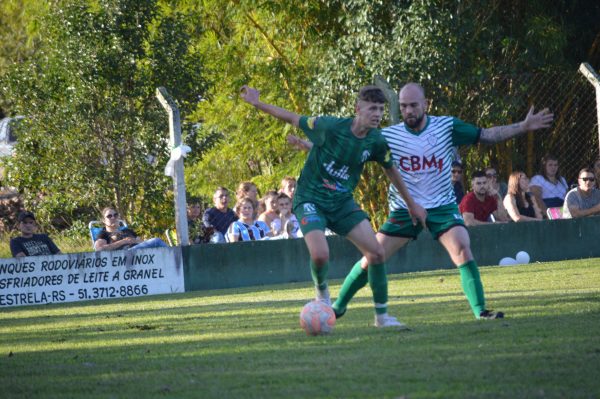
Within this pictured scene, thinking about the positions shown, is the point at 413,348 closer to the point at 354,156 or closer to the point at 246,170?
the point at 354,156

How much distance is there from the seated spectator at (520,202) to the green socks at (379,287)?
8.53 m

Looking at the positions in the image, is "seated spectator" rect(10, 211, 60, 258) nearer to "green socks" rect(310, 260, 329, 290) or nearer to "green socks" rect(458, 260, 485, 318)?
"green socks" rect(310, 260, 329, 290)

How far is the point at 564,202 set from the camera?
17.4 meters

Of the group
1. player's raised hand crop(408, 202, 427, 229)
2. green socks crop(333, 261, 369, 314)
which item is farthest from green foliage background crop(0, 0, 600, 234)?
player's raised hand crop(408, 202, 427, 229)

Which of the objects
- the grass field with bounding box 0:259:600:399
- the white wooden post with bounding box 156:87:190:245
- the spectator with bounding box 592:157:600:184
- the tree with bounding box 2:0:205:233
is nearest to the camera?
the grass field with bounding box 0:259:600:399

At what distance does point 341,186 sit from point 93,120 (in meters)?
10.3

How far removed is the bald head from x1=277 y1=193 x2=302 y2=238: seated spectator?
7.51 metres

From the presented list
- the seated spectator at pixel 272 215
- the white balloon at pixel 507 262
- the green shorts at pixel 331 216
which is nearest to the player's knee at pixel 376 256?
the green shorts at pixel 331 216

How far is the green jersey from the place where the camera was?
8781 millimetres

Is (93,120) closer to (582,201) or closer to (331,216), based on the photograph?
(582,201)

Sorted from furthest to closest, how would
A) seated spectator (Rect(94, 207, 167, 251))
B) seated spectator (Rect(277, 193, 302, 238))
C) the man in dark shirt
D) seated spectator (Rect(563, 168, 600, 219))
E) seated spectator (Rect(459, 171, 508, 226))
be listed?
seated spectator (Rect(563, 168, 600, 219))
seated spectator (Rect(277, 193, 302, 238))
the man in dark shirt
seated spectator (Rect(459, 171, 508, 226))
seated spectator (Rect(94, 207, 167, 251))

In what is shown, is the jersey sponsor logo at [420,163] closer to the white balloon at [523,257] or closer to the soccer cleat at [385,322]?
the soccer cleat at [385,322]

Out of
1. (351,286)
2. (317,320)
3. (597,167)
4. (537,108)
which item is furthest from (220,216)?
(317,320)

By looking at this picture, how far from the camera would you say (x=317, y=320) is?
8.41 metres
